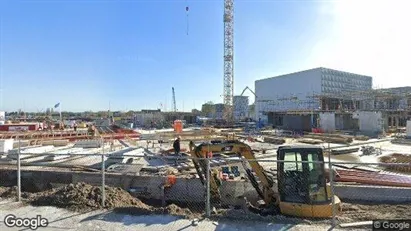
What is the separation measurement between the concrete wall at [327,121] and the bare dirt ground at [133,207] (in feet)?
115

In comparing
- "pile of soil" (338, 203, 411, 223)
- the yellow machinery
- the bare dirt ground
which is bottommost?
"pile of soil" (338, 203, 411, 223)

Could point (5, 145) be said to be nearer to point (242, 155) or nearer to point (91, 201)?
point (91, 201)

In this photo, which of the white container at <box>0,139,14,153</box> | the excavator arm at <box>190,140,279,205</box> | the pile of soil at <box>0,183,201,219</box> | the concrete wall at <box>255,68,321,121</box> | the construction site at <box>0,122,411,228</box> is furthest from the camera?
the concrete wall at <box>255,68,321,121</box>

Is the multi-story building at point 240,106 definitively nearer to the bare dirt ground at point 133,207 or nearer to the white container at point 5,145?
the white container at point 5,145

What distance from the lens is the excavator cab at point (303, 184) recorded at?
764 centimetres

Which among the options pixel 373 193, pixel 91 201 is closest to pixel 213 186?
pixel 91 201

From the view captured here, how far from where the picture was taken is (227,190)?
1167 cm

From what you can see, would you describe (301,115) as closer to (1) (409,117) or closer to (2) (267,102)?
(1) (409,117)

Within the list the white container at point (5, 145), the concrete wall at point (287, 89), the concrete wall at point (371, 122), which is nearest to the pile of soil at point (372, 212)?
the white container at point (5, 145)

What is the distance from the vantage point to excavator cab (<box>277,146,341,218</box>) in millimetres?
7636

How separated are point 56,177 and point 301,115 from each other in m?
40.5

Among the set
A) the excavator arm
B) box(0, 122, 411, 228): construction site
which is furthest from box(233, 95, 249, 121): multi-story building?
the excavator arm

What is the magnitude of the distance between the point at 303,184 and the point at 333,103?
51.1 metres

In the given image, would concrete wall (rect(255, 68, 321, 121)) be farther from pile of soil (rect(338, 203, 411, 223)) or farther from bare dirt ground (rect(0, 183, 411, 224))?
bare dirt ground (rect(0, 183, 411, 224))
